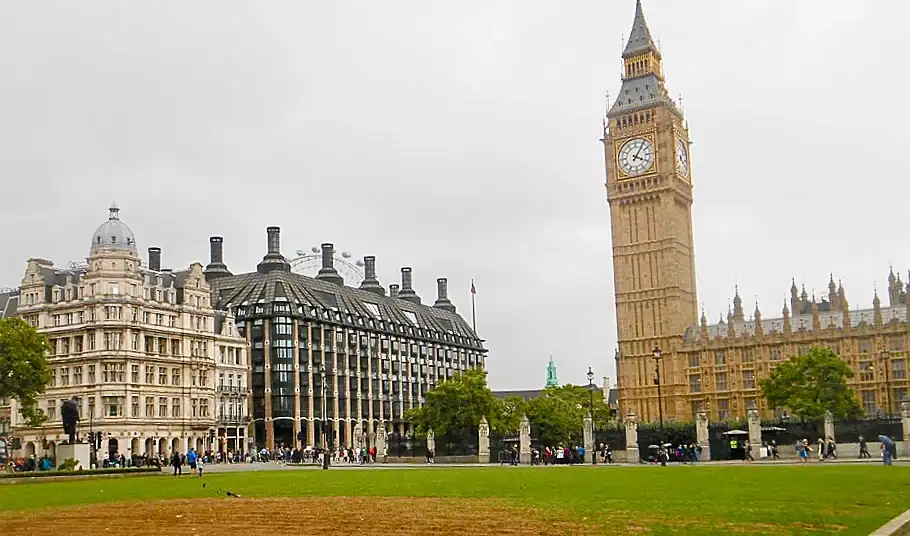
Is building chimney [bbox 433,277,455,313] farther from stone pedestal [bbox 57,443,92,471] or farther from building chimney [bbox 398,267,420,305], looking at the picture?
stone pedestal [bbox 57,443,92,471]

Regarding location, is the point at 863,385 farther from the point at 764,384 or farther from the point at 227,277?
the point at 227,277

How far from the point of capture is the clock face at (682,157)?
13312cm

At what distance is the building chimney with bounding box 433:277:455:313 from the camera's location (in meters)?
166

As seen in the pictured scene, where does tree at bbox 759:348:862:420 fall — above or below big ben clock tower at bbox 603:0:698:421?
below

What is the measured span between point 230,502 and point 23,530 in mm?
6609

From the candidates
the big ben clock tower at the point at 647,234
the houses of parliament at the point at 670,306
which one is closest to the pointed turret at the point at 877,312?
the houses of parliament at the point at 670,306

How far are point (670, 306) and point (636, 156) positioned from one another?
1927 centimetres

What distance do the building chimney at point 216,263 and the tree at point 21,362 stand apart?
5352 cm

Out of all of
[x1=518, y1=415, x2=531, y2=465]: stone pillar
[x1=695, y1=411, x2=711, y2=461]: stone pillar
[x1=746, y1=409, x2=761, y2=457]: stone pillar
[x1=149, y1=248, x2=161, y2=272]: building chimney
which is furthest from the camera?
[x1=149, y1=248, x2=161, y2=272]: building chimney

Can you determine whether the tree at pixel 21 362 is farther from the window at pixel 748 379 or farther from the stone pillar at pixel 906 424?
the window at pixel 748 379

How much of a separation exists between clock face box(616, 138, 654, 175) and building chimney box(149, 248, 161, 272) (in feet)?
191

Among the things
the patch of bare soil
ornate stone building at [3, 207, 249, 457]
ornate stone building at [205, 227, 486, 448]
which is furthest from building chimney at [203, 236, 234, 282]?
the patch of bare soil

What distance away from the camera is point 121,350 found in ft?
303

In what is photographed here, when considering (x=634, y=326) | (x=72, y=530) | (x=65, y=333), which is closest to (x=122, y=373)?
(x=65, y=333)
